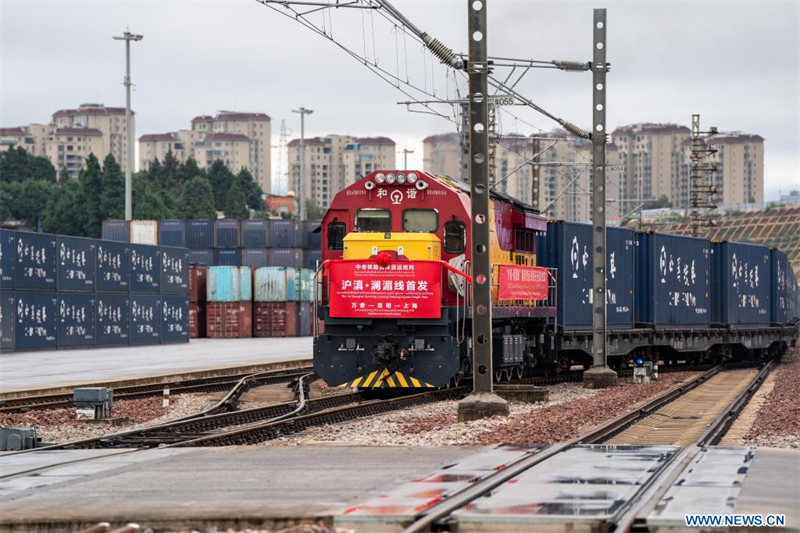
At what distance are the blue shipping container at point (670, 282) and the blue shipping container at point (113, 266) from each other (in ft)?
86.4

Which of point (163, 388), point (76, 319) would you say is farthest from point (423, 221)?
point (76, 319)

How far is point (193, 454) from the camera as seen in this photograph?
13594mm

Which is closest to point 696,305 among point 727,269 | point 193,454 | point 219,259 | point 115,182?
point 727,269

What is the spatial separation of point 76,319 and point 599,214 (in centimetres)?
2946

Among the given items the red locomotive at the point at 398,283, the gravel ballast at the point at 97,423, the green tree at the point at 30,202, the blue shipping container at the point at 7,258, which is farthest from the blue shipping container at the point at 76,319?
the green tree at the point at 30,202

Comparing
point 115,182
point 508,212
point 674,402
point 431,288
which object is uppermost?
point 115,182

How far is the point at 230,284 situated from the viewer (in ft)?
232

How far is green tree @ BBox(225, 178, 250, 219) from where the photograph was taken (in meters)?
182

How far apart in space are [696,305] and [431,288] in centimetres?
1737

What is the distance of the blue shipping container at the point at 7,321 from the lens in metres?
44.6

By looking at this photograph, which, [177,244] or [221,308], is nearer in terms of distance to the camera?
[221,308]

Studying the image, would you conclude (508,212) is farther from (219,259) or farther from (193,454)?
(219,259)

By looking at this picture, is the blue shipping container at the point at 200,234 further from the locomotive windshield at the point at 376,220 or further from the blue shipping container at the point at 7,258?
the locomotive windshield at the point at 376,220

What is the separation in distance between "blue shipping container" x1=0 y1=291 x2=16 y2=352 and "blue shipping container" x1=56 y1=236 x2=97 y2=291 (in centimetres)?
316
